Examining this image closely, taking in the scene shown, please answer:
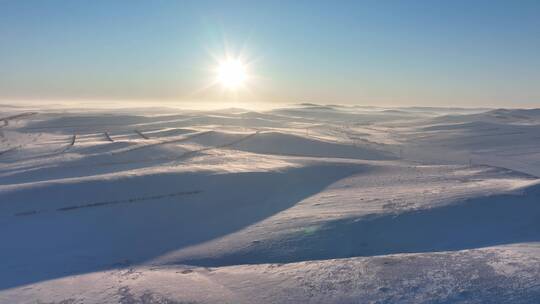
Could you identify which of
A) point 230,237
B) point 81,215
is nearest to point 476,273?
point 230,237

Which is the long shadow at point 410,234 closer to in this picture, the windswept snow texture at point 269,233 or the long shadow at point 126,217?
the windswept snow texture at point 269,233

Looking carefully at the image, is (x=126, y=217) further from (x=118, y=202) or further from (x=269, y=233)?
(x=269, y=233)

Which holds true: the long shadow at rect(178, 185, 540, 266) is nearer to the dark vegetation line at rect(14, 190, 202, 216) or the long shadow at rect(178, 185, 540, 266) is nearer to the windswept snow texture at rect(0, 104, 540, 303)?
the windswept snow texture at rect(0, 104, 540, 303)

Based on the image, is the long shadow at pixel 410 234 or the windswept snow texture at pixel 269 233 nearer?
the windswept snow texture at pixel 269 233

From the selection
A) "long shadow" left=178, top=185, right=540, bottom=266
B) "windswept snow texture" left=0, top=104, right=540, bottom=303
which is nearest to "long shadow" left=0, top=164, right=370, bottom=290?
"windswept snow texture" left=0, top=104, right=540, bottom=303

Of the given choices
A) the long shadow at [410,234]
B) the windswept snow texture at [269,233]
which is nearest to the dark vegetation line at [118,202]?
the windswept snow texture at [269,233]

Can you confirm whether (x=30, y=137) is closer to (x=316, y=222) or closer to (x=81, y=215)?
(x=81, y=215)
